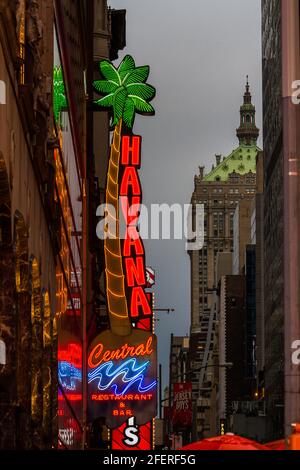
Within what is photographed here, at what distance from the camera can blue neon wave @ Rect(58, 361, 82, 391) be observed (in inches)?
1288

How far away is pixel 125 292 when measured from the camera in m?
49.2

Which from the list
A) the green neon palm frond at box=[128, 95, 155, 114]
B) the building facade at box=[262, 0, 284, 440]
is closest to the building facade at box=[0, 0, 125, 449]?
the green neon palm frond at box=[128, 95, 155, 114]

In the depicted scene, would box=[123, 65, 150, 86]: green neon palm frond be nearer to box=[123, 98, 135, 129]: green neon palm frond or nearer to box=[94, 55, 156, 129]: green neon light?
box=[94, 55, 156, 129]: green neon light

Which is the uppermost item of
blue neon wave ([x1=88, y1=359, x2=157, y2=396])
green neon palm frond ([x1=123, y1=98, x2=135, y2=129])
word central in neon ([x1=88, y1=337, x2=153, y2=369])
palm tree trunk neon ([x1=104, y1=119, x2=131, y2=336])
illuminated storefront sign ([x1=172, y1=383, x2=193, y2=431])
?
green neon palm frond ([x1=123, y1=98, x2=135, y2=129])

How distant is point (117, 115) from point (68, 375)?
18.7 meters

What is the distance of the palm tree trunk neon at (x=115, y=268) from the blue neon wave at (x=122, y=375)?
1.21 metres

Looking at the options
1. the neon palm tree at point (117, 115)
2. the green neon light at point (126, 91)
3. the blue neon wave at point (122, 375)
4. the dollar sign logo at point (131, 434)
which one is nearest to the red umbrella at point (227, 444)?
the blue neon wave at point (122, 375)

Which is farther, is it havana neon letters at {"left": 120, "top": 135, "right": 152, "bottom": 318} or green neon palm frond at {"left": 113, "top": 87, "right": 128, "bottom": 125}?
green neon palm frond at {"left": 113, "top": 87, "right": 128, "bottom": 125}

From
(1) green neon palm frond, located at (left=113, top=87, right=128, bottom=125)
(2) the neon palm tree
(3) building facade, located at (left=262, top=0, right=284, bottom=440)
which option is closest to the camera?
(2) the neon palm tree

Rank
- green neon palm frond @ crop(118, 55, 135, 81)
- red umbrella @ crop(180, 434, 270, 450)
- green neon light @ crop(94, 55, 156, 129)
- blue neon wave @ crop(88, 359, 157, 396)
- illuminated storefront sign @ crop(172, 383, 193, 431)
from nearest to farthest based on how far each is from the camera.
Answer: red umbrella @ crop(180, 434, 270, 450), blue neon wave @ crop(88, 359, 157, 396), green neon light @ crop(94, 55, 156, 129), green neon palm frond @ crop(118, 55, 135, 81), illuminated storefront sign @ crop(172, 383, 193, 431)

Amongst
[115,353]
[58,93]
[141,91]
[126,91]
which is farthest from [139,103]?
[58,93]

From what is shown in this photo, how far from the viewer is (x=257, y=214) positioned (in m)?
192
